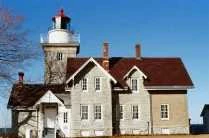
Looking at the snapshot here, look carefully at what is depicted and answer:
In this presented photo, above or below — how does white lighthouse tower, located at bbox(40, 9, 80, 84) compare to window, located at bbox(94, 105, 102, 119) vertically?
above

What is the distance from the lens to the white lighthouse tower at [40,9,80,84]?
5322 centimetres

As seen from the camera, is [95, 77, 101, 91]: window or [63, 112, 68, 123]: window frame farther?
[63, 112, 68, 123]: window frame

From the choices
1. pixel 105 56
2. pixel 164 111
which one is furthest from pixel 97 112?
pixel 164 111

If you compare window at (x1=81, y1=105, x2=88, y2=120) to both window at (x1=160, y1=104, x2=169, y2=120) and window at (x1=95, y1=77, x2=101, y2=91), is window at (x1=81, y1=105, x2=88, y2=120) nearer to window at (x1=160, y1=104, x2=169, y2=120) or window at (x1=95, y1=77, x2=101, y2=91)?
window at (x1=95, y1=77, x2=101, y2=91)

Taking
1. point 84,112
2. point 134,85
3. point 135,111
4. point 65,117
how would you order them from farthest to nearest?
point 134,85, point 135,111, point 65,117, point 84,112

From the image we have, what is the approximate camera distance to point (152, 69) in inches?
1898

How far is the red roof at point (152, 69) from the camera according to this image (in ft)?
152

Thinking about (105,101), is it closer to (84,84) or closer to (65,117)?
(84,84)

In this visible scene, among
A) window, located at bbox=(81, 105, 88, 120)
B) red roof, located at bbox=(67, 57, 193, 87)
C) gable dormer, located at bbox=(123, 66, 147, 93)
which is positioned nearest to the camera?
window, located at bbox=(81, 105, 88, 120)

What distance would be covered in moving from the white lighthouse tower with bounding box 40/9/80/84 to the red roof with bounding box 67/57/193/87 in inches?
204

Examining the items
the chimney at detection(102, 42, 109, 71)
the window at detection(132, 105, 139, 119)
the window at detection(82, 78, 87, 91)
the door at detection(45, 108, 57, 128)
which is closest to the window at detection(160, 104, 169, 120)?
the window at detection(132, 105, 139, 119)

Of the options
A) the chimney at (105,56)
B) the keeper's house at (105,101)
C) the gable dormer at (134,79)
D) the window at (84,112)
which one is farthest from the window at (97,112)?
the chimney at (105,56)

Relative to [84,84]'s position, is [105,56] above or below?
above

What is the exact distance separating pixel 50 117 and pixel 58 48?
11.0 m
